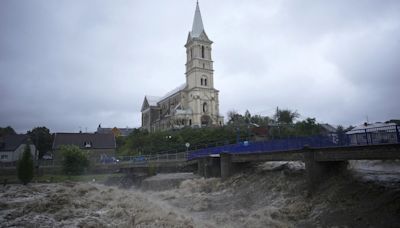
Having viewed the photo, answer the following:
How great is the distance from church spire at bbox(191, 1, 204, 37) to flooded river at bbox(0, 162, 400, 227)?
289ft

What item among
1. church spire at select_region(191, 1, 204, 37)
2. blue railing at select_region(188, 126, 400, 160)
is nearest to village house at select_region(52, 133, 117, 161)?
church spire at select_region(191, 1, 204, 37)

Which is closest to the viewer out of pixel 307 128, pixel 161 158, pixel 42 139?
pixel 161 158

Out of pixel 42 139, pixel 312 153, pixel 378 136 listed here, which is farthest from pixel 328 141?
pixel 42 139

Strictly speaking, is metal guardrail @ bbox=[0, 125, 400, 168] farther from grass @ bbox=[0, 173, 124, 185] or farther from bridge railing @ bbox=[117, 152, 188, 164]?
grass @ bbox=[0, 173, 124, 185]

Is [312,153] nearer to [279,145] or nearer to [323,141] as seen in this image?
[323,141]

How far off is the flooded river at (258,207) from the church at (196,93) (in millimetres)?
70930

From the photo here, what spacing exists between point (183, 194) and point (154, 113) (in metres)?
99.6

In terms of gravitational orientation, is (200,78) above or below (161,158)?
above

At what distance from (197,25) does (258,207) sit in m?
99.2

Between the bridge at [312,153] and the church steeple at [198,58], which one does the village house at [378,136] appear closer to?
the bridge at [312,153]

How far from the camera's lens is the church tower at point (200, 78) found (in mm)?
103331

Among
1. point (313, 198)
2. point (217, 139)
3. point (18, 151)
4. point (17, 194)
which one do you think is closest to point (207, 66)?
point (217, 139)

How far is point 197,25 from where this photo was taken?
113m

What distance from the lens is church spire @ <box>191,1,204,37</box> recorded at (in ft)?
366
